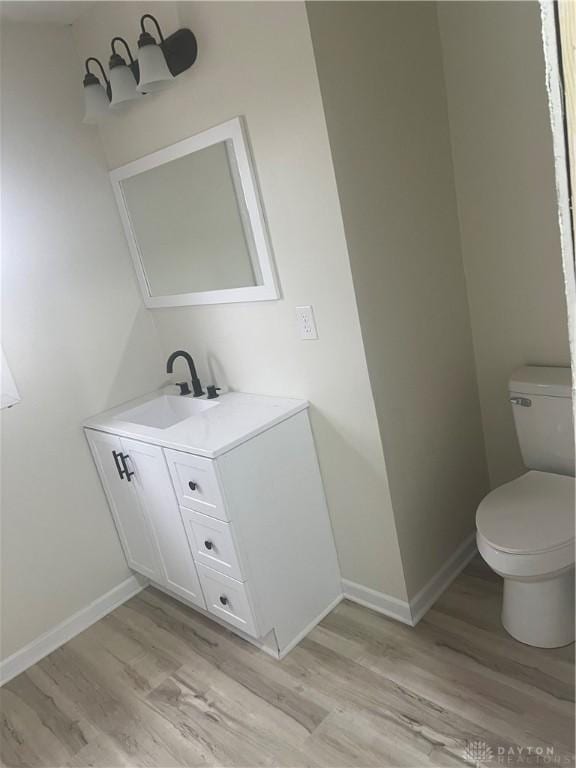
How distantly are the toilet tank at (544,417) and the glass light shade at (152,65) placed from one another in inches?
65.1

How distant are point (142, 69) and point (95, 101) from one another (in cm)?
34

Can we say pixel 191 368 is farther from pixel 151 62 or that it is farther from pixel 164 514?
pixel 151 62

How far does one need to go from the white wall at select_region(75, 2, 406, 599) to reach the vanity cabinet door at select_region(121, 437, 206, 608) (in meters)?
0.49

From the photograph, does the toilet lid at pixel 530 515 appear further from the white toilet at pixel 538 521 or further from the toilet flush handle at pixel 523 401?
the toilet flush handle at pixel 523 401

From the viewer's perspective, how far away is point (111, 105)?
83.4 inches

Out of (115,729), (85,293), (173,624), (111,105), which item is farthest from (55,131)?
(115,729)

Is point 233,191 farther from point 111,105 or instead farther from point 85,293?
point 85,293

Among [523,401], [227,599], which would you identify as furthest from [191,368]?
[523,401]

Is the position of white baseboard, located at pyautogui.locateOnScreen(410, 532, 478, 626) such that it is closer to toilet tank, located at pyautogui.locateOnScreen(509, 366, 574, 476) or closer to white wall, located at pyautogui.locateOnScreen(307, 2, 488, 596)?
white wall, located at pyautogui.locateOnScreen(307, 2, 488, 596)

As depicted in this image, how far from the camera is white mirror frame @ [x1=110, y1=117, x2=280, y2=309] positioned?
1.95 meters

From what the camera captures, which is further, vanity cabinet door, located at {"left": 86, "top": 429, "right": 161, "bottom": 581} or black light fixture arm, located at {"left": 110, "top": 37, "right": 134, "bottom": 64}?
vanity cabinet door, located at {"left": 86, "top": 429, "right": 161, "bottom": 581}

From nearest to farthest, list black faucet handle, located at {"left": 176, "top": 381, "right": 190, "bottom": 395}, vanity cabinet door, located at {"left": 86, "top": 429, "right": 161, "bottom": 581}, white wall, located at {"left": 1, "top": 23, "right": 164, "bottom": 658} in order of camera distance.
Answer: white wall, located at {"left": 1, "top": 23, "right": 164, "bottom": 658}, vanity cabinet door, located at {"left": 86, "top": 429, "right": 161, "bottom": 581}, black faucet handle, located at {"left": 176, "top": 381, "right": 190, "bottom": 395}

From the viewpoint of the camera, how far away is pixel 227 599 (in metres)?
2.10

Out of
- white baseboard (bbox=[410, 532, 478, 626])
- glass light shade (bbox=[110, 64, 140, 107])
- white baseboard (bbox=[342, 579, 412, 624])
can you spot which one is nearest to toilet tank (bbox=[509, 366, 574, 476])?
white baseboard (bbox=[410, 532, 478, 626])
